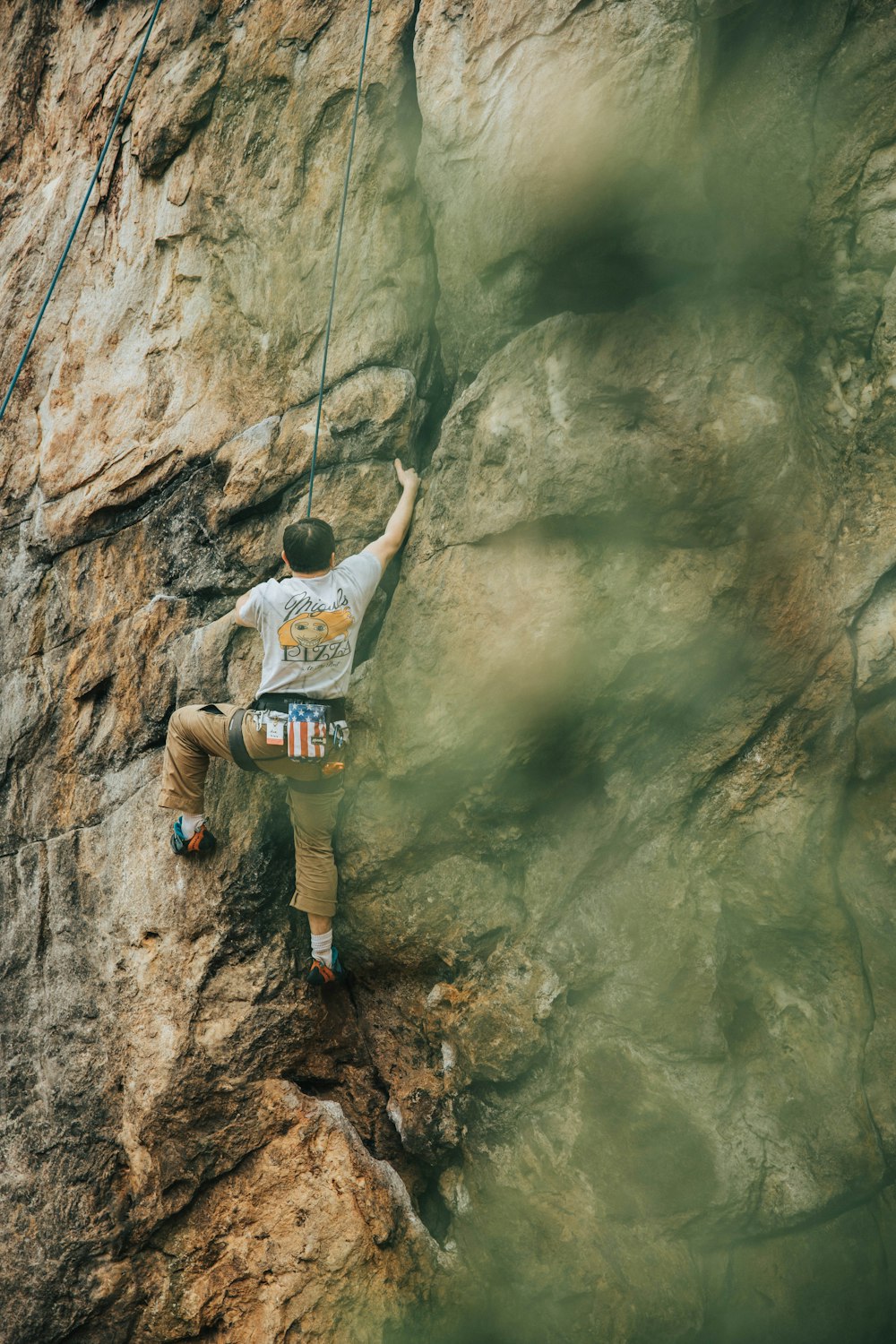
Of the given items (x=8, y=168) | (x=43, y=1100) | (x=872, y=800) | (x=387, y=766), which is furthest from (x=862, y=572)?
(x=8, y=168)

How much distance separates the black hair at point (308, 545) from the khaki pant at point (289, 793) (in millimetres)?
696

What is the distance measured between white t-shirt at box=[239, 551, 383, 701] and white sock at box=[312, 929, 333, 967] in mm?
1071

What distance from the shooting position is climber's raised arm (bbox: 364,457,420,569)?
14.2 feet

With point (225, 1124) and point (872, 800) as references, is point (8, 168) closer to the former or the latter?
point (225, 1124)

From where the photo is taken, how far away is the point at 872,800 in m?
4.09

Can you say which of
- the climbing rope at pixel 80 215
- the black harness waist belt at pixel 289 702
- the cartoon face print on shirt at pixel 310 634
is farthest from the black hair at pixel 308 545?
the climbing rope at pixel 80 215

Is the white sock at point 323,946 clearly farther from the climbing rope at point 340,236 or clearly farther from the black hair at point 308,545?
the climbing rope at point 340,236

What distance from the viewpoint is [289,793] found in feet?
14.2

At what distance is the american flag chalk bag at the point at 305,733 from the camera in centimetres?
396

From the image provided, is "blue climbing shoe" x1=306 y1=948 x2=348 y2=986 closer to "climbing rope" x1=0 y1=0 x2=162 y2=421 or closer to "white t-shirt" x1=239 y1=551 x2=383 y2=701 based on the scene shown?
"white t-shirt" x1=239 y1=551 x2=383 y2=701

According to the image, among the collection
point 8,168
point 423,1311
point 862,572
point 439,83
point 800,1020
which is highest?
point 8,168

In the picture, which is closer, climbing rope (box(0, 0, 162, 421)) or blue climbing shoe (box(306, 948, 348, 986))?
blue climbing shoe (box(306, 948, 348, 986))

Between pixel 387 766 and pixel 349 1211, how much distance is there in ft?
5.99

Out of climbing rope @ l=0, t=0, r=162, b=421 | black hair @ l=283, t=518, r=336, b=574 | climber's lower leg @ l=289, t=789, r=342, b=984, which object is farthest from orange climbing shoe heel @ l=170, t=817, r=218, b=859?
climbing rope @ l=0, t=0, r=162, b=421
